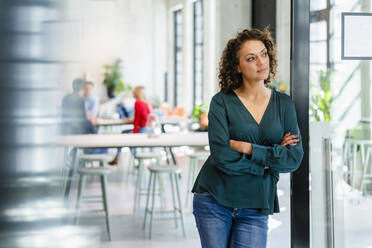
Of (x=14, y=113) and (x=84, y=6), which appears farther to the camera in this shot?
(x=84, y=6)

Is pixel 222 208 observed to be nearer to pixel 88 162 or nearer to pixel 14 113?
pixel 14 113

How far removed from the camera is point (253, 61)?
91.4 inches

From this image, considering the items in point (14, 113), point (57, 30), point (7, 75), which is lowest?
point (14, 113)

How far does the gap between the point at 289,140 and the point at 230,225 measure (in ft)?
1.45

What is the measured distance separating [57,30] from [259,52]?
1.70m

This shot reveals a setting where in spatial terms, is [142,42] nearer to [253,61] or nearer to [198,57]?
[198,57]

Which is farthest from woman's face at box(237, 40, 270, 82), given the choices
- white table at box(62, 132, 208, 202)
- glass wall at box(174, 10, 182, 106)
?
glass wall at box(174, 10, 182, 106)

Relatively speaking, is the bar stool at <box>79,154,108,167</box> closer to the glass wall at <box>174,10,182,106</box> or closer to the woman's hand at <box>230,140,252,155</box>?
the woman's hand at <box>230,140,252,155</box>

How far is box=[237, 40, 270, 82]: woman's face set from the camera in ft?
7.59

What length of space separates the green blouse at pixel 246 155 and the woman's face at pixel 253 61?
0.36 ft

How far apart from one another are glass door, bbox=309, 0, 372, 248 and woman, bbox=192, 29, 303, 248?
840 millimetres

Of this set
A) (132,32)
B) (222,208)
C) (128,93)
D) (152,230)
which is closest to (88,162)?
(152,230)

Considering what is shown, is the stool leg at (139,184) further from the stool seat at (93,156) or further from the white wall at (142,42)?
the white wall at (142,42)

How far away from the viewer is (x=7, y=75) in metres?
2.68
